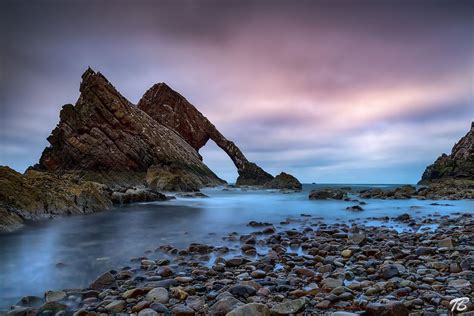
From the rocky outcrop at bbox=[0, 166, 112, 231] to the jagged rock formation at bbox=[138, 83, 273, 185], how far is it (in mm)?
64142

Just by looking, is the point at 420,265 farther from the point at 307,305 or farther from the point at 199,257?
the point at 199,257

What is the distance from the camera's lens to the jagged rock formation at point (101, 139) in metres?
51.7

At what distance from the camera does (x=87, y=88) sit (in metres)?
57.1

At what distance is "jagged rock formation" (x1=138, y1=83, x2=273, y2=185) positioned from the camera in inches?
3274

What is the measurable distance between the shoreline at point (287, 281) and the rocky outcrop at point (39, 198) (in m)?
7.90

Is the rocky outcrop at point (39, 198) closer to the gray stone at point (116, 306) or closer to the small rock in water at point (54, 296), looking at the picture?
the small rock in water at point (54, 296)

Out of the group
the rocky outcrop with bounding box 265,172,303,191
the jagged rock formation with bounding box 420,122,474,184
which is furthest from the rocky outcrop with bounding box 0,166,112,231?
the jagged rock formation with bounding box 420,122,474,184

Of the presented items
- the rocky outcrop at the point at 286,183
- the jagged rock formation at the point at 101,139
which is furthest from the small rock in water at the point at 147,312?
the rocky outcrop at the point at 286,183

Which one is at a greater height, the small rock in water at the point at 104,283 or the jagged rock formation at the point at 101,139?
the jagged rock formation at the point at 101,139

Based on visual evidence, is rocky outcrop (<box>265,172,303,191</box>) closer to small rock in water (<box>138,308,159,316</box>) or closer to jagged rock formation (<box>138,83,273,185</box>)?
jagged rock formation (<box>138,83,273,185</box>)

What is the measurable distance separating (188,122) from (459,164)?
6317 centimetres

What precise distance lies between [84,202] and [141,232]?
772cm

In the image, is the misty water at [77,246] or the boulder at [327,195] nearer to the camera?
the misty water at [77,246]

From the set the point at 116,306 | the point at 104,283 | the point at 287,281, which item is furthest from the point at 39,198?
the point at 287,281
